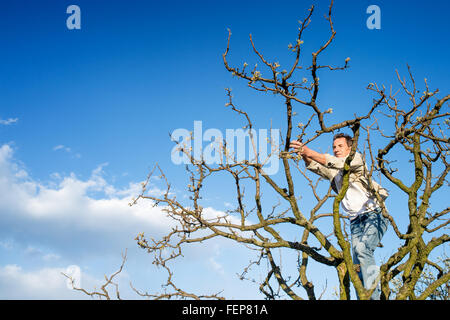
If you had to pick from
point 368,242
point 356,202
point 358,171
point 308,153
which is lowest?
point 368,242

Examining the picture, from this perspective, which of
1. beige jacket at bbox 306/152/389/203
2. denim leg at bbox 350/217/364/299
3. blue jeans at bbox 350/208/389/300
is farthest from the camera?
beige jacket at bbox 306/152/389/203

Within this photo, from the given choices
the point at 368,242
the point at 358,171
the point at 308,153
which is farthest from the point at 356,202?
the point at 308,153

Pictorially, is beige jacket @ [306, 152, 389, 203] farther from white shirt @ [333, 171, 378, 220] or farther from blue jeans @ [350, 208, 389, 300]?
blue jeans @ [350, 208, 389, 300]

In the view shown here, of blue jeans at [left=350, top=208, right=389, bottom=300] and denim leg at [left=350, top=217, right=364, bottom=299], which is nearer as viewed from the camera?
blue jeans at [left=350, top=208, right=389, bottom=300]

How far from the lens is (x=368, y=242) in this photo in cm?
488

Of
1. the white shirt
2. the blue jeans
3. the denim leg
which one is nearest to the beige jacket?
the white shirt

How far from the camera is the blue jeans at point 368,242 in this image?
15.8 ft

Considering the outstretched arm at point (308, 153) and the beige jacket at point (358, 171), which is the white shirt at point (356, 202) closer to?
the beige jacket at point (358, 171)

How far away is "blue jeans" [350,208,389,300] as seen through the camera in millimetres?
4828

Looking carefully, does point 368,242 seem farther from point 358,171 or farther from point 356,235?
point 358,171
